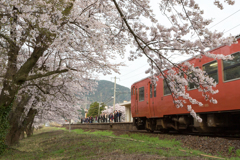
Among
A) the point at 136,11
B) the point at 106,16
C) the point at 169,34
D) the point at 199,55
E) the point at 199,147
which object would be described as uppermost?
the point at 106,16

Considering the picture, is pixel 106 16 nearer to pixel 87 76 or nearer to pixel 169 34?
pixel 169 34

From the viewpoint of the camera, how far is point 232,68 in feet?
23.0

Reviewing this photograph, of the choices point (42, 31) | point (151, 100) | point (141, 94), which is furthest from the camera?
point (141, 94)

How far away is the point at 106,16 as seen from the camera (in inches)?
304

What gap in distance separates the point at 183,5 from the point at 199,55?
105 cm

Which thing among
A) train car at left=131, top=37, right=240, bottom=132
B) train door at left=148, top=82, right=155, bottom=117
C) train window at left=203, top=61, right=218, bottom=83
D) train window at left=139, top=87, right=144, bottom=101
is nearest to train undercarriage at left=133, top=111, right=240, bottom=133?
train car at left=131, top=37, right=240, bottom=132

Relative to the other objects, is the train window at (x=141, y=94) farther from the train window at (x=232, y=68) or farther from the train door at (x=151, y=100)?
the train window at (x=232, y=68)

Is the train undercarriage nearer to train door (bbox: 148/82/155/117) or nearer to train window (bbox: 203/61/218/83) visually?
train door (bbox: 148/82/155/117)

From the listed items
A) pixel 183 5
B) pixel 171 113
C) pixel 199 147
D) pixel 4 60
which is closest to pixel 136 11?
pixel 183 5

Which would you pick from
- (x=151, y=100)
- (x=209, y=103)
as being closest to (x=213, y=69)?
(x=209, y=103)

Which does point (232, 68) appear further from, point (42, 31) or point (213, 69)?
point (42, 31)

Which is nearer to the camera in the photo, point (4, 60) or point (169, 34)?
point (169, 34)

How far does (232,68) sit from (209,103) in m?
1.55

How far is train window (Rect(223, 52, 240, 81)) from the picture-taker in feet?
22.2
